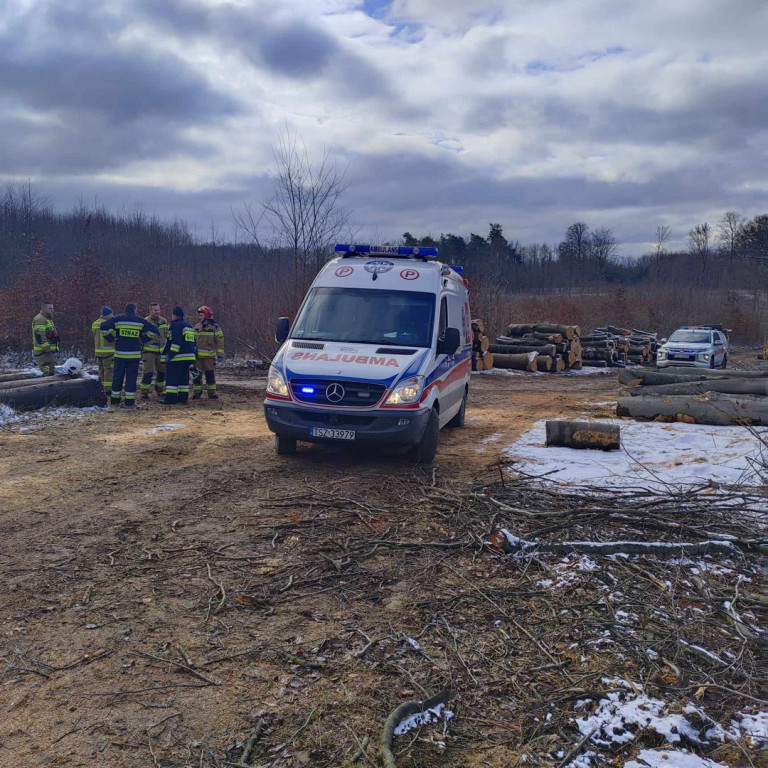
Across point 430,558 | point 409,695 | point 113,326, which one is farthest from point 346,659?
point 113,326

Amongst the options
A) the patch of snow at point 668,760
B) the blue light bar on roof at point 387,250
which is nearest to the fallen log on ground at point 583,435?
the blue light bar on roof at point 387,250

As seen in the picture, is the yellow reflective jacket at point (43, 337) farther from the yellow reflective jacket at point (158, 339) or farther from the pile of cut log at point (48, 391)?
the yellow reflective jacket at point (158, 339)

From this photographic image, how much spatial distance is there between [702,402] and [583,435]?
119 inches

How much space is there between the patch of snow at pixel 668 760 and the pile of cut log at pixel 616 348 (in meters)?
25.3

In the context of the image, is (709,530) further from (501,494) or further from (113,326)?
(113,326)

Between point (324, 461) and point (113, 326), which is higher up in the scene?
point (113, 326)

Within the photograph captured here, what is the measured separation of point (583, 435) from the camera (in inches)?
352

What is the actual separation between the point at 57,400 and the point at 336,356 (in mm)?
7395

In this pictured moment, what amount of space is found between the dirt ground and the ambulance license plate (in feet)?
1.51

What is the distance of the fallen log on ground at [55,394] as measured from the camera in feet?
39.6

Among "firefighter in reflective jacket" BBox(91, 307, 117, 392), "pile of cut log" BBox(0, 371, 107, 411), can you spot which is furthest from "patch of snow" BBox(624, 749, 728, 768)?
"firefighter in reflective jacket" BBox(91, 307, 117, 392)

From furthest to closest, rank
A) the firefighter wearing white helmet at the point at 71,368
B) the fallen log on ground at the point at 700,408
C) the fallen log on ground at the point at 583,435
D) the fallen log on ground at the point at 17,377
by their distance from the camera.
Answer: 1. the firefighter wearing white helmet at the point at 71,368
2. the fallen log on ground at the point at 17,377
3. the fallen log on ground at the point at 700,408
4. the fallen log on ground at the point at 583,435

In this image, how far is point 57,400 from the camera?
499 inches

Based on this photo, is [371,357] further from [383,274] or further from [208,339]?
[208,339]
